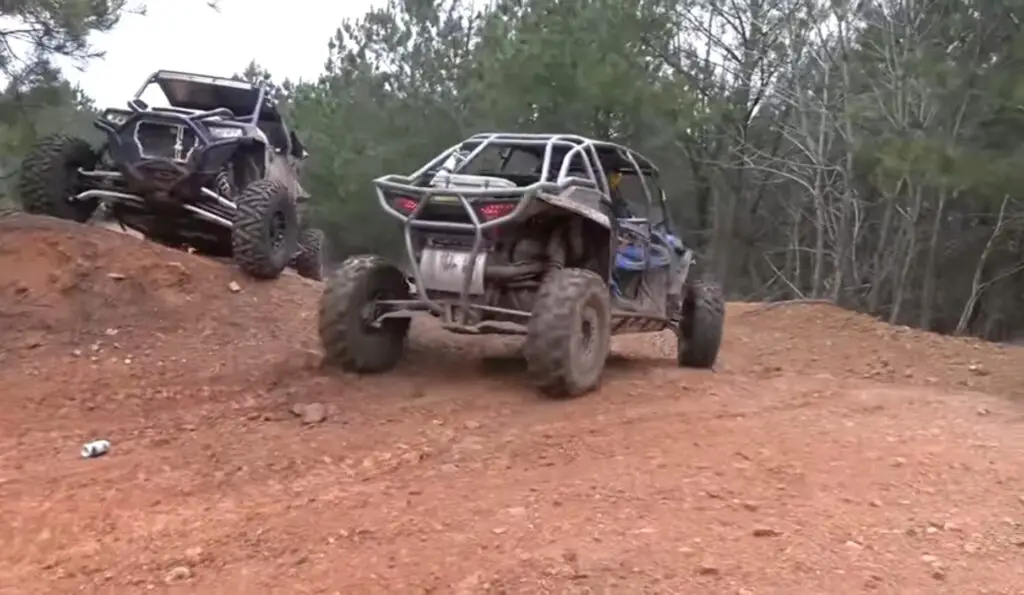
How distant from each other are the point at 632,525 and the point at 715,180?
21332mm

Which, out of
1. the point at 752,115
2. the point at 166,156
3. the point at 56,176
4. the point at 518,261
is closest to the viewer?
the point at 518,261

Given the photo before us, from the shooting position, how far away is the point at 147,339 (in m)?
8.84

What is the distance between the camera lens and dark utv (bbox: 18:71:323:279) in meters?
10.6

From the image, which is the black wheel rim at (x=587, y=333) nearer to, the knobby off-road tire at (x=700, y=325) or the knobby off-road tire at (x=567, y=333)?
the knobby off-road tire at (x=567, y=333)

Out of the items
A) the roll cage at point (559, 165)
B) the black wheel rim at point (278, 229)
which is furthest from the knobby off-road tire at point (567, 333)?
the black wheel rim at point (278, 229)

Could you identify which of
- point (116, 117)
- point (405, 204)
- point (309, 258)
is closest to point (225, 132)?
point (116, 117)

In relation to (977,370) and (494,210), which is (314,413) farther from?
(977,370)

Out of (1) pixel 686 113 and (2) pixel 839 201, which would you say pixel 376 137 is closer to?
(1) pixel 686 113

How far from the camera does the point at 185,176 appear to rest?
1058 centimetres

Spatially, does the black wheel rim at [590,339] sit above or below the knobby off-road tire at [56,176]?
below

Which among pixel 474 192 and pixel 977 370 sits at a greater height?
pixel 474 192

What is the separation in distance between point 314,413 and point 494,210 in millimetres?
1651

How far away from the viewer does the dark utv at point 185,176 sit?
10555 millimetres

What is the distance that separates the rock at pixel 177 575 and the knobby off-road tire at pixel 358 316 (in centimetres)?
322
